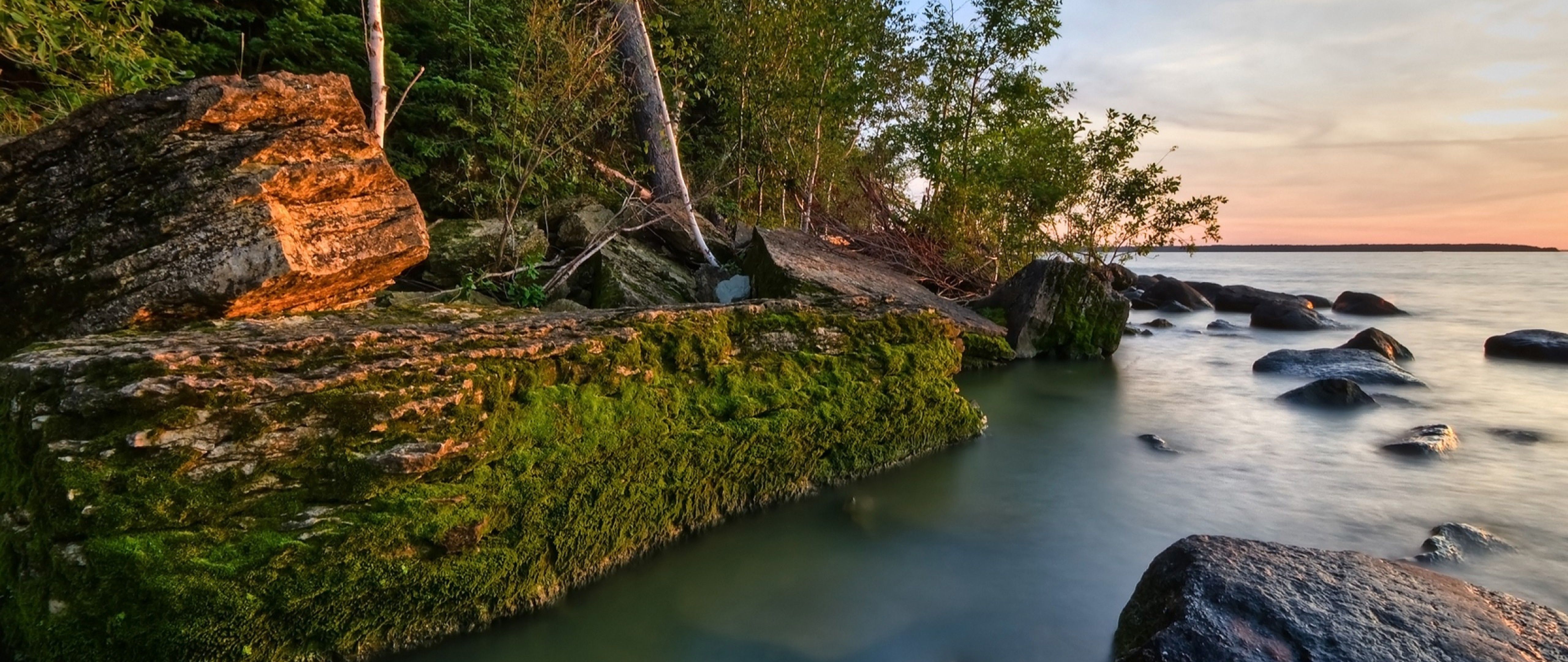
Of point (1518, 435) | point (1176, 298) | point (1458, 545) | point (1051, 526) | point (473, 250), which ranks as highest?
point (473, 250)

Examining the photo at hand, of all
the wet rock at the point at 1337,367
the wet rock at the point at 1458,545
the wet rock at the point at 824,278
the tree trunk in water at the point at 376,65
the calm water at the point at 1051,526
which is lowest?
the calm water at the point at 1051,526

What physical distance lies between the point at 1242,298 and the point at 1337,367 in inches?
536

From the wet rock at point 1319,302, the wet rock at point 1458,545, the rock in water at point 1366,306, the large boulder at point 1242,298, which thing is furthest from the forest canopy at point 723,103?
the wet rock at point 1319,302

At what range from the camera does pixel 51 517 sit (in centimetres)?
241

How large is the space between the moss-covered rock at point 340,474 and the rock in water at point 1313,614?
2.44 meters

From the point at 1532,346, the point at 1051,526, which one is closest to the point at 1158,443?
the point at 1051,526

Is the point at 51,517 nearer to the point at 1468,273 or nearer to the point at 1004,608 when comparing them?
the point at 1004,608

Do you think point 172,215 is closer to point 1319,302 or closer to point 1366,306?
point 1366,306

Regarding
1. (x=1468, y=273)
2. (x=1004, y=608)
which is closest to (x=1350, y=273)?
(x=1468, y=273)

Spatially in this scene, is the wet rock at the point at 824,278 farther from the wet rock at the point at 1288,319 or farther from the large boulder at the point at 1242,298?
the large boulder at the point at 1242,298

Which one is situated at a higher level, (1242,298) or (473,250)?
(473,250)

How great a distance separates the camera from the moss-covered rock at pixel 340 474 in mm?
2408

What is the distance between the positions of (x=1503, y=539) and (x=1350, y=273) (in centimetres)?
5746

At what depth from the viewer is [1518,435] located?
7.48 metres
